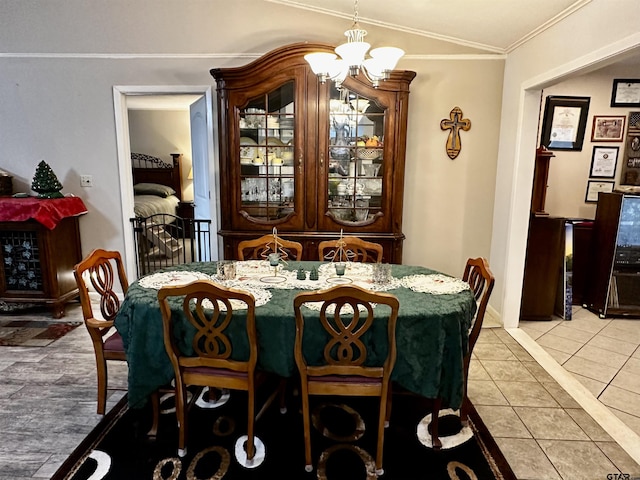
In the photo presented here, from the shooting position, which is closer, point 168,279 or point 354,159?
point 168,279

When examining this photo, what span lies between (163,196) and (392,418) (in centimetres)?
597

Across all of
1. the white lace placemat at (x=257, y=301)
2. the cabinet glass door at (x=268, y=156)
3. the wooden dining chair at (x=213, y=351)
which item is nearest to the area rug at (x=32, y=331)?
the cabinet glass door at (x=268, y=156)

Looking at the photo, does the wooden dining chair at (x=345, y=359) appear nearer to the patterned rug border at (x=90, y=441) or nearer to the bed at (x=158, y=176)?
the patterned rug border at (x=90, y=441)

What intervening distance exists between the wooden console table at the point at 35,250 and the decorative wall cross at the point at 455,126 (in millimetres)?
3413

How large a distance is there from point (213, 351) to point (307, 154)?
1.93 meters

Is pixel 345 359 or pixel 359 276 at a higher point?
pixel 359 276

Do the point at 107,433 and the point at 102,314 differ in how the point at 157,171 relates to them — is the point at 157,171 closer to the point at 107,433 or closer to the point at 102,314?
the point at 102,314

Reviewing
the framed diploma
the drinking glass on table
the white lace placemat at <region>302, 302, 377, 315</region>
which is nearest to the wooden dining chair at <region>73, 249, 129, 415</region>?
the white lace placemat at <region>302, 302, 377, 315</region>

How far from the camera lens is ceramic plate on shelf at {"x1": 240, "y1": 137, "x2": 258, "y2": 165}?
3.37 meters

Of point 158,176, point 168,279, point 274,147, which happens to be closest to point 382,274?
point 168,279

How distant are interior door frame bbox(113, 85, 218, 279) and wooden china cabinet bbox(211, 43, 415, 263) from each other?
0.47m

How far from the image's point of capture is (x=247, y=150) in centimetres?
339

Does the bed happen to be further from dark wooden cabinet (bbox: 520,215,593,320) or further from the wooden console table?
dark wooden cabinet (bbox: 520,215,593,320)

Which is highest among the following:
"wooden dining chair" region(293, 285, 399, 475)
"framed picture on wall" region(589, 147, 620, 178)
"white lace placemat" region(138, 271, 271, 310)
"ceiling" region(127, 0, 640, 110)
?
"ceiling" region(127, 0, 640, 110)
